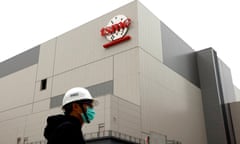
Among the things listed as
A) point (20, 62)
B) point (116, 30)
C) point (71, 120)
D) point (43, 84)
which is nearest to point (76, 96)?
point (71, 120)

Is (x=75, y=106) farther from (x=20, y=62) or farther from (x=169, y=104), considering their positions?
(x=20, y=62)

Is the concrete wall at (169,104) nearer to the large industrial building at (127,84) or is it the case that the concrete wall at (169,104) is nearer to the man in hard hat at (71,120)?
the large industrial building at (127,84)

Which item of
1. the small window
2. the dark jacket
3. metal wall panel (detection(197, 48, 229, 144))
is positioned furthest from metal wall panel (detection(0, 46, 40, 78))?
the dark jacket

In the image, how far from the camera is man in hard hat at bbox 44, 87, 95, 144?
88.0 inches

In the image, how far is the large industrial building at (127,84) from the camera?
15.4 metres

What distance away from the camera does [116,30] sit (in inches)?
705

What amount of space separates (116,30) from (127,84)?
3.52m

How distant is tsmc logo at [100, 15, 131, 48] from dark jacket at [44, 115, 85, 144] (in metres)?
15.0

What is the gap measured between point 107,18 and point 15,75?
9531mm

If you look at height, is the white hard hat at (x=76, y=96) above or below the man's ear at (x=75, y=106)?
above

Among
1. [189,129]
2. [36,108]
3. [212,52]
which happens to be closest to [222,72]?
[212,52]

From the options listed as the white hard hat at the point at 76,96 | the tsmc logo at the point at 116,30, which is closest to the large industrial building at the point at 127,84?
the tsmc logo at the point at 116,30

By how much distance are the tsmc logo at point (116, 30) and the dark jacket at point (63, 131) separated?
49.3 feet

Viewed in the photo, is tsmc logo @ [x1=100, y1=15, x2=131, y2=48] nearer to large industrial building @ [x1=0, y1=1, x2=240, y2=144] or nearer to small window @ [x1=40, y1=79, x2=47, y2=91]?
large industrial building @ [x1=0, y1=1, x2=240, y2=144]
